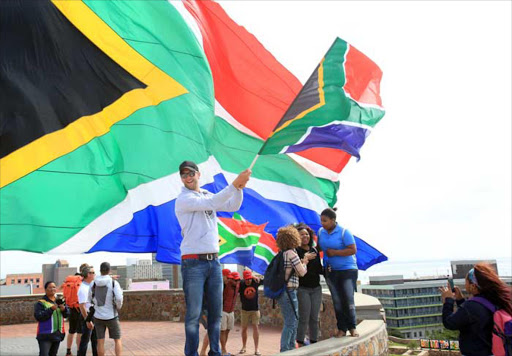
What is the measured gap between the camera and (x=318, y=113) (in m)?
6.03

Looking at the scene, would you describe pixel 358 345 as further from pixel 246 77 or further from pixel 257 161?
pixel 246 77

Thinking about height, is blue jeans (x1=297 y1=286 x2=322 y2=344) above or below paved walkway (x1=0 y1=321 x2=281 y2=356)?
above

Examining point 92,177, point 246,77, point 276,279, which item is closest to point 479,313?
point 276,279

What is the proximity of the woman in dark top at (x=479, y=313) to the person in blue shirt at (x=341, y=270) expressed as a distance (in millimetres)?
1759

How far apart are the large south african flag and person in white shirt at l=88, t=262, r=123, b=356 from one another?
1.65 metres

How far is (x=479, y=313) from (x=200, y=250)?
215 centimetres

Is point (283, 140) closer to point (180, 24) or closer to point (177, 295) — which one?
point (180, 24)

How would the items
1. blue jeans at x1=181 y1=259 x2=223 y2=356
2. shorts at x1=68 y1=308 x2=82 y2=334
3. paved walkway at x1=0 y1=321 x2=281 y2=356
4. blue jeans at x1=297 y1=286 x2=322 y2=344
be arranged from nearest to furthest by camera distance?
blue jeans at x1=181 y1=259 x2=223 y2=356 < blue jeans at x1=297 y1=286 x2=322 y2=344 < shorts at x1=68 y1=308 x2=82 y2=334 < paved walkway at x1=0 y1=321 x2=281 y2=356

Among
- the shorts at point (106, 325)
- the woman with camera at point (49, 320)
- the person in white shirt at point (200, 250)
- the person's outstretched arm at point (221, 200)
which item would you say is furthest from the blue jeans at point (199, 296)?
the woman with camera at point (49, 320)

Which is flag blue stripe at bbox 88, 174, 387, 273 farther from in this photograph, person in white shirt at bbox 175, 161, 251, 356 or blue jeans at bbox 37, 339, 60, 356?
blue jeans at bbox 37, 339, 60, 356

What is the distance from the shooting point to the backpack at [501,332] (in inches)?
130

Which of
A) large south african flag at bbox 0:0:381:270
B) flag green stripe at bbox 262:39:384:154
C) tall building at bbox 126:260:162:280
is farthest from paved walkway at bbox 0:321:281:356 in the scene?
tall building at bbox 126:260:162:280

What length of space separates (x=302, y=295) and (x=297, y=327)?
15.9 inches

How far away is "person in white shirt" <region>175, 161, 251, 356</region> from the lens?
3678 millimetres
